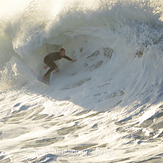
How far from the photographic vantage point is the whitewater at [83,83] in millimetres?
3416

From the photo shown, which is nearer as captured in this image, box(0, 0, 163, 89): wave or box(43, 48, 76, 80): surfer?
box(0, 0, 163, 89): wave

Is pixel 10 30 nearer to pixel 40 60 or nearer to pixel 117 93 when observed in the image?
pixel 40 60

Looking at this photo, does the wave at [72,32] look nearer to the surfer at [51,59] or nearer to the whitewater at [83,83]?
the whitewater at [83,83]

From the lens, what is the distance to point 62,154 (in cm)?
325

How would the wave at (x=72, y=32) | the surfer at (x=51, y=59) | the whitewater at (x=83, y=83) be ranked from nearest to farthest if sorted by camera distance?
the whitewater at (x=83, y=83), the wave at (x=72, y=32), the surfer at (x=51, y=59)

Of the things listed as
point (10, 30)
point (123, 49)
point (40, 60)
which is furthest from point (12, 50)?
point (123, 49)

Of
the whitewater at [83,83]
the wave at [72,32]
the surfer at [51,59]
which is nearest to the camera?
the whitewater at [83,83]

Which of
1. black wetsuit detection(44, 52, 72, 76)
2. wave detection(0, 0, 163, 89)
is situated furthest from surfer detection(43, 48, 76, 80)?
wave detection(0, 0, 163, 89)

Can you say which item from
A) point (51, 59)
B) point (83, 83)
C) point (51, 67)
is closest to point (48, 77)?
point (51, 67)

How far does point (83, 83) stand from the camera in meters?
5.88

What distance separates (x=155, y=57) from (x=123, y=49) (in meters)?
0.91

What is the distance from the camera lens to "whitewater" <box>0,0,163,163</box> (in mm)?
3416

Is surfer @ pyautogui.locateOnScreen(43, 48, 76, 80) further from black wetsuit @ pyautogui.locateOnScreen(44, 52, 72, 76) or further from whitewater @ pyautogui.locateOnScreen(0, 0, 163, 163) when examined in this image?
whitewater @ pyautogui.locateOnScreen(0, 0, 163, 163)

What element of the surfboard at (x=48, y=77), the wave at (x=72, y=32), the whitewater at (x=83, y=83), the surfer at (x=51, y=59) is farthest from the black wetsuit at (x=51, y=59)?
the wave at (x=72, y=32)
